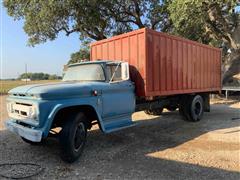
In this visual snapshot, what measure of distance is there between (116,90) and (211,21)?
49.4 feet

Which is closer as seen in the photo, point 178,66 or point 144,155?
point 144,155

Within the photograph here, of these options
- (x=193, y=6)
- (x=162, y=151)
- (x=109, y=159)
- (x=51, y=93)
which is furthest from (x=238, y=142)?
(x=193, y=6)

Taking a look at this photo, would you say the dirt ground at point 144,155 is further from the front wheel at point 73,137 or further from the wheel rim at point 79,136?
→ the wheel rim at point 79,136

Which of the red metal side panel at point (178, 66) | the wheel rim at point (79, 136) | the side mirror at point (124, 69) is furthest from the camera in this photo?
the red metal side panel at point (178, 66)

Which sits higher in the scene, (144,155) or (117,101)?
(117,101)

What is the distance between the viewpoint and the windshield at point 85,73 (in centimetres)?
792

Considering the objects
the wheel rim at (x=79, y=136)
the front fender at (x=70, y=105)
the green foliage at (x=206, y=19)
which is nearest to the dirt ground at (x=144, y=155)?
the wheel rim at (x=79, y=136)

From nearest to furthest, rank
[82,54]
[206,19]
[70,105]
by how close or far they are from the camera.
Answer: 1. [70,105]
2. [206,19]
3. [82,54]

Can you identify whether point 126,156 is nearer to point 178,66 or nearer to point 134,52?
point 134,52

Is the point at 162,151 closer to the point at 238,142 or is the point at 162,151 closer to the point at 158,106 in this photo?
the point at 238,142

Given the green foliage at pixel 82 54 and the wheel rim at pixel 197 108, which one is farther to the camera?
the green foliage at pixel 82 54

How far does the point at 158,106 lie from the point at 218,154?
136 inches

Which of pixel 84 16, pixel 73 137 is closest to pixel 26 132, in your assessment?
pixel 73 137

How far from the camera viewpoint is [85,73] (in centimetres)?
816
